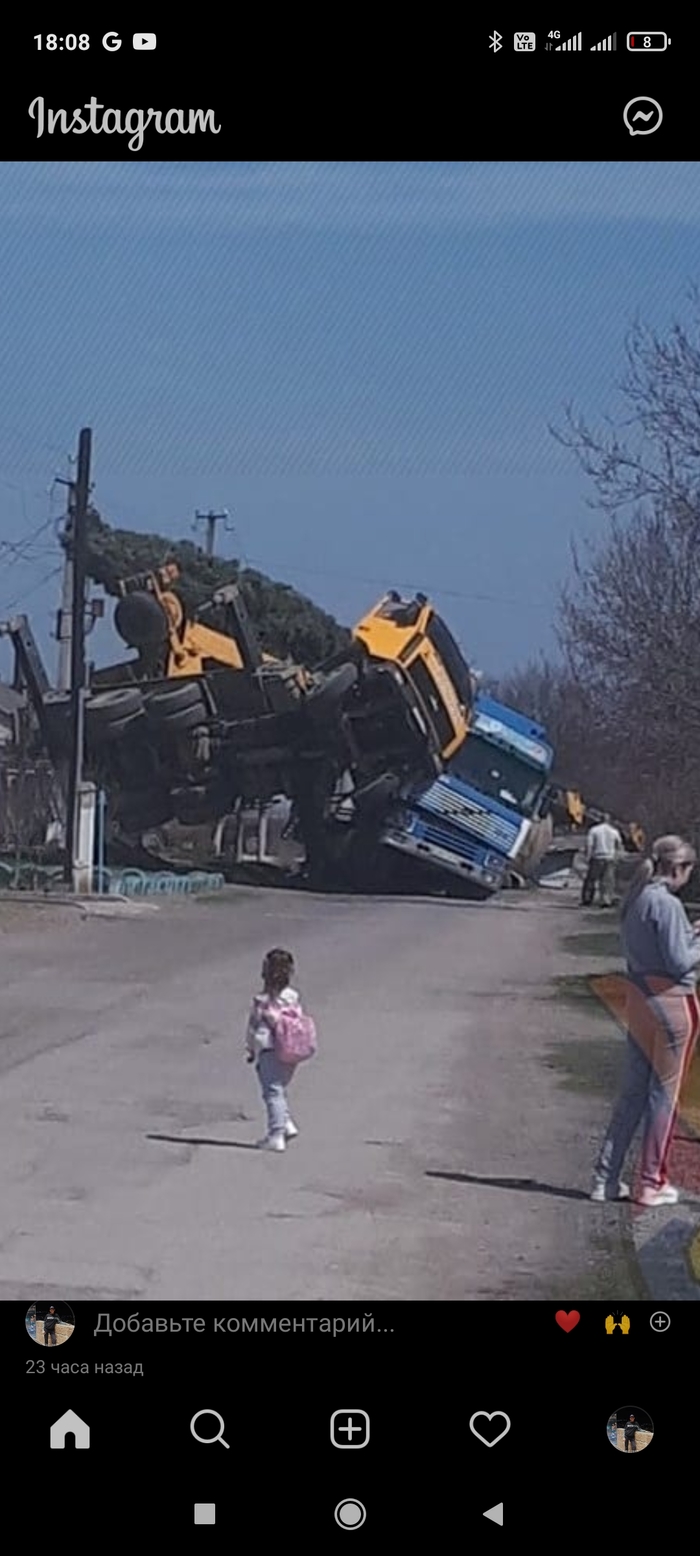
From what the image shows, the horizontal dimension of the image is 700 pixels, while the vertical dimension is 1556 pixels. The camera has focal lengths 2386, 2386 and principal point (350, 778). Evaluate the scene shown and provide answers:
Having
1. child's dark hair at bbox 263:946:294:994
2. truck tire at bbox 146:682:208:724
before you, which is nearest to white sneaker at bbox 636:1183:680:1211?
child's dark hair at bbox 263:946:294:994

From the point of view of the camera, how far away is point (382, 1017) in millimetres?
8008

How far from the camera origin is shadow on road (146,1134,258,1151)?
6328 millimetres

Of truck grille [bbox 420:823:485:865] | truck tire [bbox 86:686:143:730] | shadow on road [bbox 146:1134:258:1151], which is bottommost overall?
shadow on road [bbox 146:1134:258:1151]
